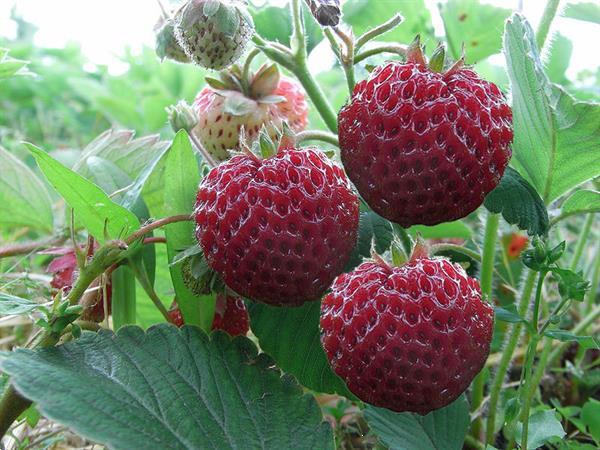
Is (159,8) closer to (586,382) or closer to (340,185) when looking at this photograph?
(340,185)

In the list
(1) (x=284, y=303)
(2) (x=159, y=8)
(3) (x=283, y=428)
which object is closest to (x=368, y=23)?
(2) (x=159, y=8)

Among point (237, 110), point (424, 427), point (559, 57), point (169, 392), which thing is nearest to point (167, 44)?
point (237, 110)

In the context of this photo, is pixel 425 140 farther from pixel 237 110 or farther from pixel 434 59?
pixel 237 110

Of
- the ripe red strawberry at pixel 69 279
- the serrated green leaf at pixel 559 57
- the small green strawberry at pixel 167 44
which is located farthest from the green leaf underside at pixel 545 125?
the serrated green leaf at pixel 559 57

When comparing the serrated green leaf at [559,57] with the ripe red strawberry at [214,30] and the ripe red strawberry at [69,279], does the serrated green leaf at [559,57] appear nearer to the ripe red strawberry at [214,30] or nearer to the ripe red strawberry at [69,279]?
the ripe red strawberry at [214,30]

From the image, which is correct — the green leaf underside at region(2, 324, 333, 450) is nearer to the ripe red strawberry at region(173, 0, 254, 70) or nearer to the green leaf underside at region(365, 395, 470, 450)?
the green leaf underside at region(365, 395, 470, 450)
